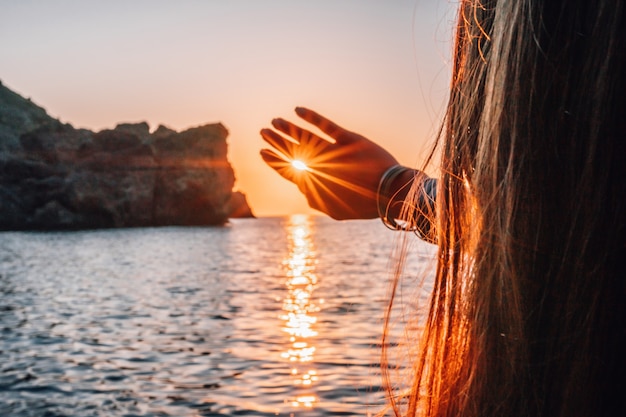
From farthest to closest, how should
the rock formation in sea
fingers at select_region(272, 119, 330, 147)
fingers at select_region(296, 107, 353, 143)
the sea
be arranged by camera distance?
1. the rock formation in sea
2. the sea
3. fingers at select_region(272, 119, 330, 147)
4. fingers at select_region(296, 107, 353, 143)

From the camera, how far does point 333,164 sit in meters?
1.24

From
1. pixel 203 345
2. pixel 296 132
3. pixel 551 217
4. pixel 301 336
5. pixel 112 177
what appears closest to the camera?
pixel 551 217

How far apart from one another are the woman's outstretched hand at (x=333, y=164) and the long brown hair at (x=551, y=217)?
45cm

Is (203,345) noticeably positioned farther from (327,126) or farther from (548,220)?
(548,220)

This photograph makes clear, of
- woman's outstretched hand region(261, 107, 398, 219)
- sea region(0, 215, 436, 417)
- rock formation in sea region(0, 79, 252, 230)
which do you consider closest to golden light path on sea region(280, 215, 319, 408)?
sea region(0, 215, 436, 417)

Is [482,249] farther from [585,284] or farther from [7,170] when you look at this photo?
[7,170]

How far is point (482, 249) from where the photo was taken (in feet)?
2.50

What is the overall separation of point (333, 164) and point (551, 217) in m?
0.58

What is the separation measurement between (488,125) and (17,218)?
10434 centimetres

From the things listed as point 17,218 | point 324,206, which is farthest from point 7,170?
point 324,206

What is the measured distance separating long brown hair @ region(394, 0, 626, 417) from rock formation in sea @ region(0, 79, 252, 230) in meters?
100

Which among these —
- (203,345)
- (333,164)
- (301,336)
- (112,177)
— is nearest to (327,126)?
(333,164)

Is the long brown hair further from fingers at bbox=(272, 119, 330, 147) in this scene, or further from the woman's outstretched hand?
fingers at bbox=(272, 119, 330, 147)

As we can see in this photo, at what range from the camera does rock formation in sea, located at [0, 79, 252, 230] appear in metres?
95.2
